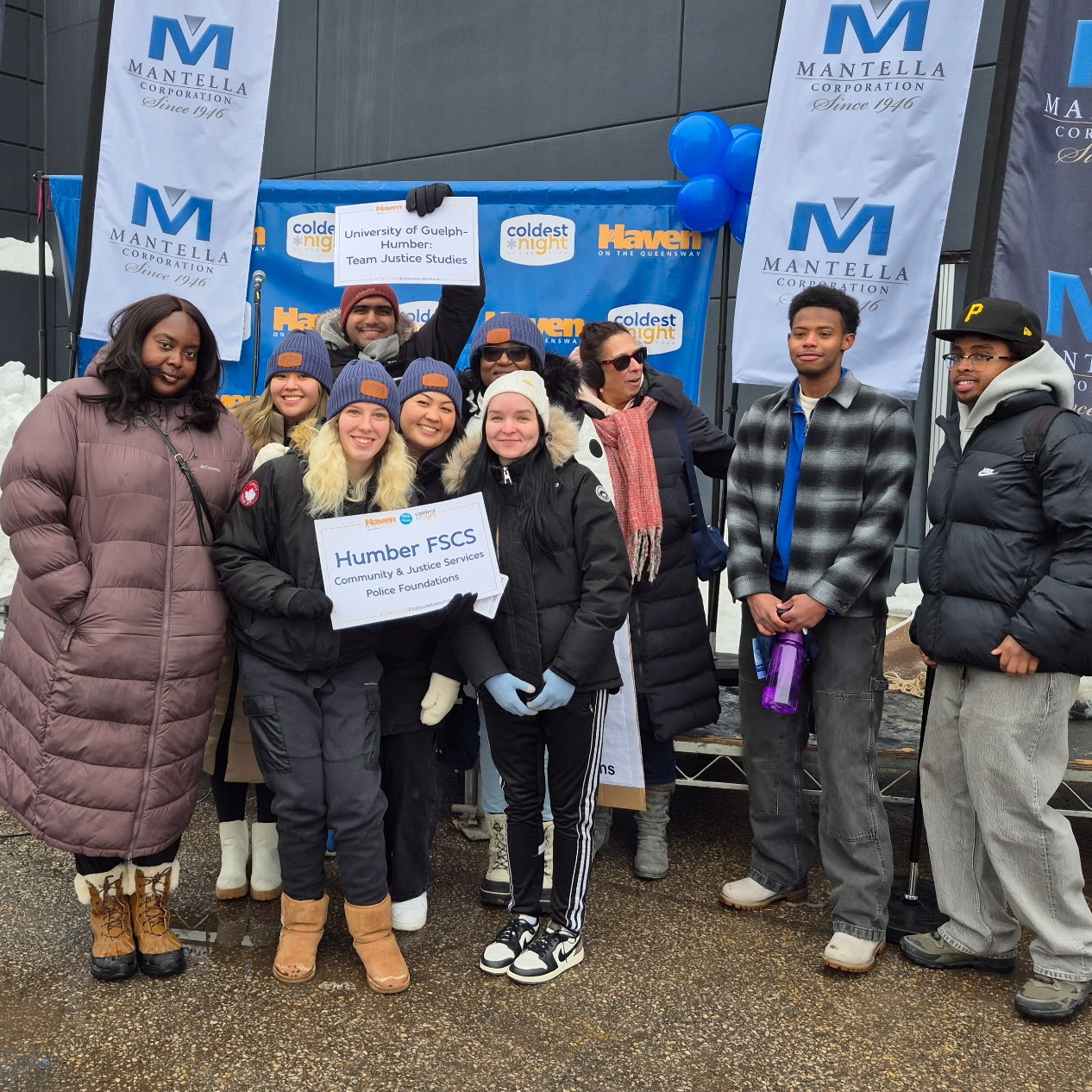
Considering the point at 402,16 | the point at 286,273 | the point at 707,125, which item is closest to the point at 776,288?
the point at 707,125

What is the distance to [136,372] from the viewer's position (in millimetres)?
3158

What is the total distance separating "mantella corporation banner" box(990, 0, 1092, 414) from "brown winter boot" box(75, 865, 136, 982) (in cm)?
363

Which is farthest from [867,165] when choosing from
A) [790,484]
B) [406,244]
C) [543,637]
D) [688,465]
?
[543,637]

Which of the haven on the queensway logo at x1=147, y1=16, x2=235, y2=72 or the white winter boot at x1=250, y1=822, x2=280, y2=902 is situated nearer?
the white winter boot at x1=250, y1=822, x2=280, y2=902

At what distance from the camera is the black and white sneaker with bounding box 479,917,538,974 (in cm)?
336

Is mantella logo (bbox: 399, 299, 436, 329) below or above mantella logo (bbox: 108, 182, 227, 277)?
below

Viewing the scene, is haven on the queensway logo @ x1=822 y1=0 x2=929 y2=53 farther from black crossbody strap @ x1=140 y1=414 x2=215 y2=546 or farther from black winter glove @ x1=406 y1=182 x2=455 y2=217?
black crossbody strap @ x1=140 y1=414 x2=215 y2=546

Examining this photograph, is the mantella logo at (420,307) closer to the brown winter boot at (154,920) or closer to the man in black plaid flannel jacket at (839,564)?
the man in black plaid flannel jacket at (839,564)

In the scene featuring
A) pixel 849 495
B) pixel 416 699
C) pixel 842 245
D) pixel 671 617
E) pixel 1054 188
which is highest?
pixel 1054 188

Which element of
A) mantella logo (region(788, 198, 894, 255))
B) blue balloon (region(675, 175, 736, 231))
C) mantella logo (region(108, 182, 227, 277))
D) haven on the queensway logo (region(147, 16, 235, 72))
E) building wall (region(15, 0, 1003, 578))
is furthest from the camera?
building wall (region(15, 0, 1003, 578))

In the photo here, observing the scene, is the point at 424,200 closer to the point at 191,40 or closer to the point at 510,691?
the point at 191,40

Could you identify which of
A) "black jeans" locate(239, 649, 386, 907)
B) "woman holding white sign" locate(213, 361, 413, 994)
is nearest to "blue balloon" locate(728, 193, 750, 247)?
"woman holding white sign" locate(213, 361, 413, 994)

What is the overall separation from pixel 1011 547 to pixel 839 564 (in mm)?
524

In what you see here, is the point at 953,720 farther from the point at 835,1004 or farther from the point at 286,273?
the point at 286,273
